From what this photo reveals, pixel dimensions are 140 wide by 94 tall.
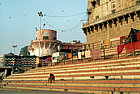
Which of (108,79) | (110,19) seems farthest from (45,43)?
(108,79)

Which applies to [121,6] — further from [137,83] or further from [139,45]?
[137,83]

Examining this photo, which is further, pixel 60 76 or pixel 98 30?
pixel 98 30

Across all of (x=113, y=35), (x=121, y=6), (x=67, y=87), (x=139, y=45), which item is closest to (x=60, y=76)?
(x=67, y=87)

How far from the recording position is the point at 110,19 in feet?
113

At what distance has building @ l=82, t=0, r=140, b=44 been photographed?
3080cm

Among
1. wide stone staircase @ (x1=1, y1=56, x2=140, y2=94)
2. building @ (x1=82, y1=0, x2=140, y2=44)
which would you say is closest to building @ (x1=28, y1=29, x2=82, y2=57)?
building @ (x1=82, y1=0, x2=140, y2=44)

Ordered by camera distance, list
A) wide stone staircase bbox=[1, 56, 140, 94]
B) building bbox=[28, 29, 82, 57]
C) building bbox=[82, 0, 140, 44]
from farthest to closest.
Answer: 1. building bbox=[28, 29, 82, 57]
2. building bbox=[82, 0, 140, 44]
3. wide stone staircase bbox=[1, 56, 140, 94]

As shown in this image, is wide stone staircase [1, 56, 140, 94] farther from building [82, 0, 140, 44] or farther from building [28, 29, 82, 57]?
building [28, 29, 82, 57]

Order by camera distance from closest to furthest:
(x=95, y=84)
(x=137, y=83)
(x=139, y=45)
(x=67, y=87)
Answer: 1. (x=137, y=83)
2. (x=95, y=84)
3. (x=67, y=87)
4. (x=139, y=45)

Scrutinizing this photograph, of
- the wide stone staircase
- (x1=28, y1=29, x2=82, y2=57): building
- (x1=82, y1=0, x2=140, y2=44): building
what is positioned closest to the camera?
the wide stone staircase

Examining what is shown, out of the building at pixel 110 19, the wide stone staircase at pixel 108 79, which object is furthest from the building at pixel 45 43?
the wide stone staircase at pixel 108 79

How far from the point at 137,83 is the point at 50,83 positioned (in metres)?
10.6

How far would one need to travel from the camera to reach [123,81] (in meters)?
12.8

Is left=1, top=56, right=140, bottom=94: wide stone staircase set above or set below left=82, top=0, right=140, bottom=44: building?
below
